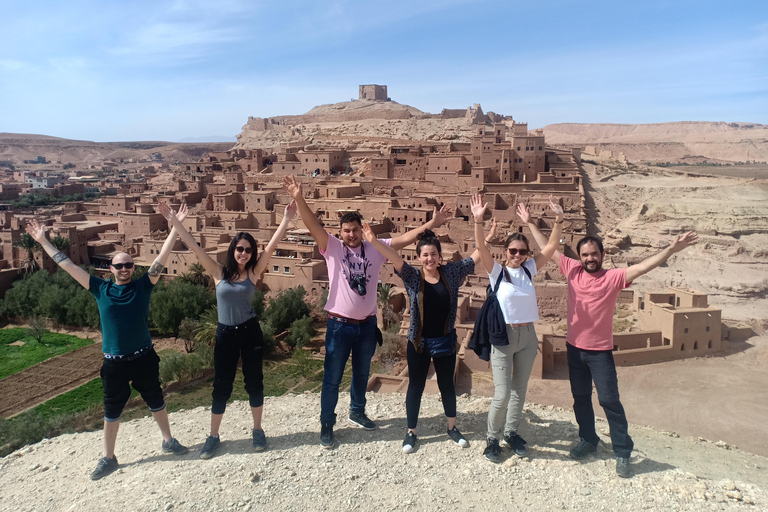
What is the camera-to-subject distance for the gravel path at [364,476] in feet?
12.4

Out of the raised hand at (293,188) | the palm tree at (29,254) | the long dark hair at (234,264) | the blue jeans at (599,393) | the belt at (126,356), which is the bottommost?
the palm tree at (29,254)

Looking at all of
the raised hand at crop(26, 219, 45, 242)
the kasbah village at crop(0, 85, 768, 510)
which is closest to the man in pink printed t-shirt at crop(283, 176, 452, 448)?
the raised hand at crop(26, 219, 45, 242)

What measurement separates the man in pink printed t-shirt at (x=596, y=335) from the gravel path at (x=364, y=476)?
207mm

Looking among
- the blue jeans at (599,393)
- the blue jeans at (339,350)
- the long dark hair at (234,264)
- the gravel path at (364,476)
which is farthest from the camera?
the blue jeans at (339,350)

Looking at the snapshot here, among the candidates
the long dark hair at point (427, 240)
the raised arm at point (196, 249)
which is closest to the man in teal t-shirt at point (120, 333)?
the raised arm at point (196, 249)

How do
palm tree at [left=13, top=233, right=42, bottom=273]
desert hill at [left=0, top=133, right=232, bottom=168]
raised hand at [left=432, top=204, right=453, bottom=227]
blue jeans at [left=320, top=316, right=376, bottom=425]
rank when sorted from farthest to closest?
desert hill at [left=0, top=133, right=232, bottom=168], palm tree at [left=13, top=233, right=42, bottom=273], raised hand at [left=432, top=204, right=453, bottom=227], blue jeans at [left=320, top=316, right=376, bottom=425]

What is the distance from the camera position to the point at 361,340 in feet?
14.8

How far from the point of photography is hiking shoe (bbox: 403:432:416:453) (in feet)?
14.3

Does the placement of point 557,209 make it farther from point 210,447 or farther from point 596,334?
point 210,447

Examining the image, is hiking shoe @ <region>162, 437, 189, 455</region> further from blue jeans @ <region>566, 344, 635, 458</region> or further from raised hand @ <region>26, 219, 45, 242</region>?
blue jeans @ <region>566, 344, 635, 458</region>

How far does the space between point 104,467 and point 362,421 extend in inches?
84.1

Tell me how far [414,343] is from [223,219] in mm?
21923

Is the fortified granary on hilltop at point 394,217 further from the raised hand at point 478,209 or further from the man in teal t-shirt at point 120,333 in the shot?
the man in teal t-shirt at point 120,333

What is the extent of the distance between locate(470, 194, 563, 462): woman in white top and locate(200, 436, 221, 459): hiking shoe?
2241 millimetres
